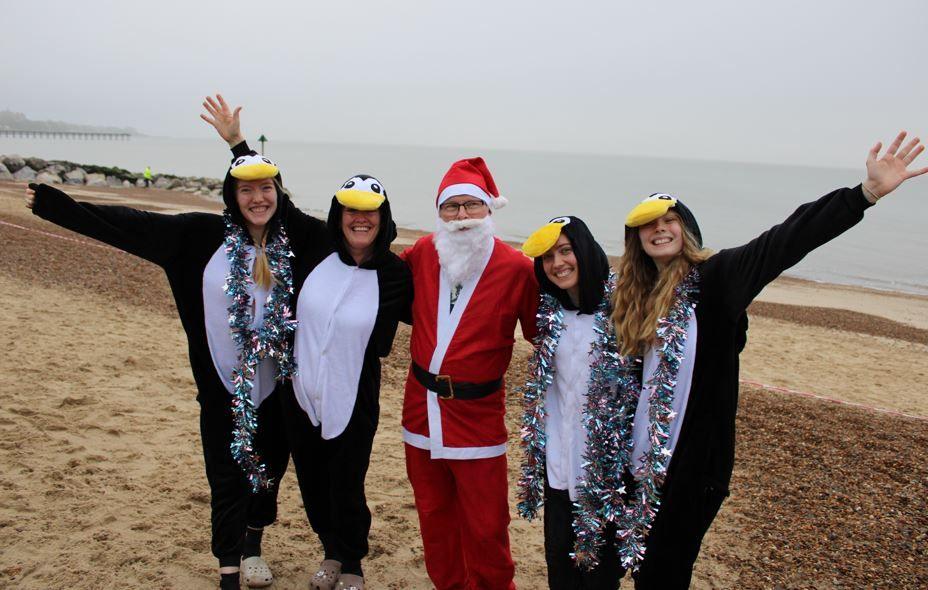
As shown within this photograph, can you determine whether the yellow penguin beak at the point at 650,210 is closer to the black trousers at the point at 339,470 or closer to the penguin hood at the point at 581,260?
the penguin hood at the point at 581,260

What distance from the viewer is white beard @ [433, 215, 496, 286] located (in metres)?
3.19

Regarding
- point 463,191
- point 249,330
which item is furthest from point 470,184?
point 249,330

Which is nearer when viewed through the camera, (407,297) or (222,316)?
(222,316)

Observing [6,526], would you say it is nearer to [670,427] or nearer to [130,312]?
[670,427]

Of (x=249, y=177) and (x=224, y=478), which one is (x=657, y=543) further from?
(x=249, y=177)

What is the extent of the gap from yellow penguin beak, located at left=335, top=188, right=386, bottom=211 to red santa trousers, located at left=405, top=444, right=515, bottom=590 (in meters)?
1.17

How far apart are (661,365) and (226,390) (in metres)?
2.02

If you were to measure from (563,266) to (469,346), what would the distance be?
581 mm

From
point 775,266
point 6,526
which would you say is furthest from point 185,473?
point 775,266

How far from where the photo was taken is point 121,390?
5.90 metres

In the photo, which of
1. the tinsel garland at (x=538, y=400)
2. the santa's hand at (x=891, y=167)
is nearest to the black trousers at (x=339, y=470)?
the tinsel garland at (x=538, y=400)

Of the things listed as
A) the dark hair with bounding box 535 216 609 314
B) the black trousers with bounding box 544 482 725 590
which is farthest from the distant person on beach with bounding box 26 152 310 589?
the black trousers with bounding box 544 482 725 590

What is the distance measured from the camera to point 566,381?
2900 mm

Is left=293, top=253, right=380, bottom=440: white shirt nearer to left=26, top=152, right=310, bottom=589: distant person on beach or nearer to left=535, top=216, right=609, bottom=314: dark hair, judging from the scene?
left=26, top=152, right=310, bottom=589: distant person on beach
